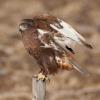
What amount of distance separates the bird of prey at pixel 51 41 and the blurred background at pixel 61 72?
3.42 m

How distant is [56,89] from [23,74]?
3.59 ft

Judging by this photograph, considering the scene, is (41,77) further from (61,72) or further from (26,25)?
(61,72)

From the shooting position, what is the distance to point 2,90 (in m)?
11.6

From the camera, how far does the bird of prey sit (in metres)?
5.45

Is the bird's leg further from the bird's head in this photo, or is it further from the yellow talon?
the bird's head

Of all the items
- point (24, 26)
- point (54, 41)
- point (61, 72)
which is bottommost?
point (54, 41)

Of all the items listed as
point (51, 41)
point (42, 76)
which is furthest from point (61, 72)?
point (51, 41)

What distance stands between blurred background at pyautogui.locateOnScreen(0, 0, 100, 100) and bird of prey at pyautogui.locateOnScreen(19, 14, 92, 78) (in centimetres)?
342

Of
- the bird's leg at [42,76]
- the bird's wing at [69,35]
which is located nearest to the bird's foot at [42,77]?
the bird's leg at [42,76]

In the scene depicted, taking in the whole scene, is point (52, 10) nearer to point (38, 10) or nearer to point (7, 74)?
point (38, 10)

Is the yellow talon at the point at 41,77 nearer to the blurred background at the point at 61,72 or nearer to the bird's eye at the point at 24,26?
the bird's eye at the point at 24,26

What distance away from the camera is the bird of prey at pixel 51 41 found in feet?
17.9

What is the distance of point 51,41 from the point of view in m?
5.49

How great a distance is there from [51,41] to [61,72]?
680cm
